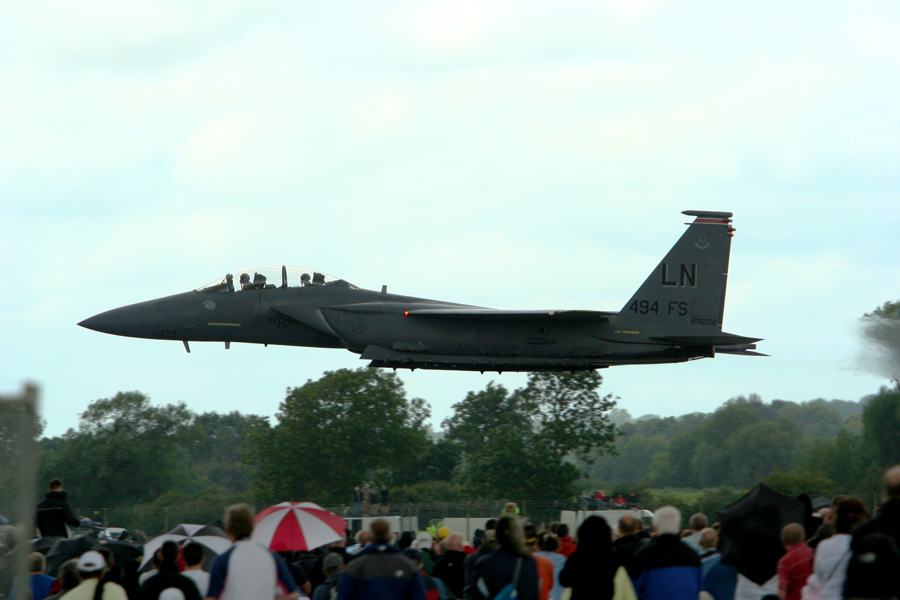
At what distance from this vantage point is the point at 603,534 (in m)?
6.62

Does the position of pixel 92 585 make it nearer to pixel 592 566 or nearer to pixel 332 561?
pixel 332 561

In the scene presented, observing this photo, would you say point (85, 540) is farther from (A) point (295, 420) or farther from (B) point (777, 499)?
(A) point (295, 420)

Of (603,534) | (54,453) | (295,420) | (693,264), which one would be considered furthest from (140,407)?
(603,534)

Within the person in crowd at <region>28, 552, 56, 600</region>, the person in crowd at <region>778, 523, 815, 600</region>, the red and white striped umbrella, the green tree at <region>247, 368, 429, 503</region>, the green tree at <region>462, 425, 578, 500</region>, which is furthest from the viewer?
the green tree at <region>247, 368, 429, 503</region>

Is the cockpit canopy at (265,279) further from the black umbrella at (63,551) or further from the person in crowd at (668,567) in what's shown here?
the person in crowd at (668,567)

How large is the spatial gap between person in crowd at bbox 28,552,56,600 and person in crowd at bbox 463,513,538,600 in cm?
399

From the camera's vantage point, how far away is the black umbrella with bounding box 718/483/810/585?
24.0 feet

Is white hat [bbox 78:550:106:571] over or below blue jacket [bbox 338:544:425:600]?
below

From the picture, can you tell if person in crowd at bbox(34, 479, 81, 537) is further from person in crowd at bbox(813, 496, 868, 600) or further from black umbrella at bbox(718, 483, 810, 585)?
person in crowd at bbox(813, 496, 868, 600)

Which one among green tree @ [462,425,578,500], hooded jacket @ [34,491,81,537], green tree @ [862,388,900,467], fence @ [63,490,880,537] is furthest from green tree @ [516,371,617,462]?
hooded jacket @ [34,491,81,537]

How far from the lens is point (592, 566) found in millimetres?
6562

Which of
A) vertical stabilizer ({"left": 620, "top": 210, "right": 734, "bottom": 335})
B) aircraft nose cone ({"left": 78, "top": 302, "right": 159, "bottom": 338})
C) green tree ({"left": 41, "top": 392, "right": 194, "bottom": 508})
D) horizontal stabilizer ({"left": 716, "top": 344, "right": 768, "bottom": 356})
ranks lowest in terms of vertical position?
green tree ({"left": 41, "top": 392, "right": 194, "bottom": 508})

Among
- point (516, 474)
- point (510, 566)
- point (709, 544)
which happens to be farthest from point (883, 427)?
point (510, 566)

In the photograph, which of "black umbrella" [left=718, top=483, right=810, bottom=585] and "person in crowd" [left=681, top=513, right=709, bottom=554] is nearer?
"black umbrella" [left=718, top=483, right=810, bottom=585]
